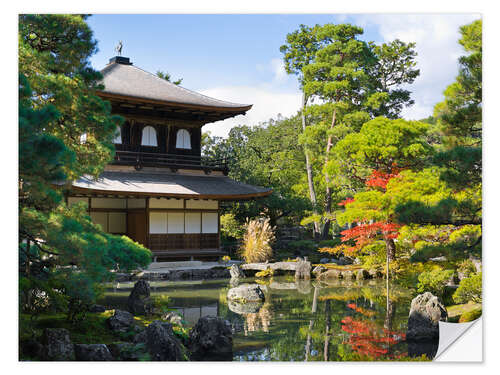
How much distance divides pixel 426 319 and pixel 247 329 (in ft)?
6.77

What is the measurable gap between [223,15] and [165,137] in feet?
25.8

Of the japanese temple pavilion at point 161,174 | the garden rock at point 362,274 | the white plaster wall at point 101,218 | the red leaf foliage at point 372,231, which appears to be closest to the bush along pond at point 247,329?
the red leaf foliage at point 372,231

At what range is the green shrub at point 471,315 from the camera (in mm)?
5070

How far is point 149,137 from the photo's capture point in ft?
43.8

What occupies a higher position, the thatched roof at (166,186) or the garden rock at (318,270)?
the thatched roof at (166,186)

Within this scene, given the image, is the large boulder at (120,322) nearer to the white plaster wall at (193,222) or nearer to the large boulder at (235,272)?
the large boulder at (235,272)

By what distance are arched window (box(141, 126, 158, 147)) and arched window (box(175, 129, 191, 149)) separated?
26.2 inches

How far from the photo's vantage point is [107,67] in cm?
1363

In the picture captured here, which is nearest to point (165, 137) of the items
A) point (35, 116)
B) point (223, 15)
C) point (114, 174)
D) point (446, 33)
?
point (114, 174)

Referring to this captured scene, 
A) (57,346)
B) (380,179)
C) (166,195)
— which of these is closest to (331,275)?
(380,179)

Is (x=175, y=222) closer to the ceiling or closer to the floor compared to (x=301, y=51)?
closer to the floor

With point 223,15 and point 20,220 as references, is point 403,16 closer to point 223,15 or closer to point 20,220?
point 223,15

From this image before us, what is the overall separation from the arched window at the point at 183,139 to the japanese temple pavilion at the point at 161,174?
0.03 meters

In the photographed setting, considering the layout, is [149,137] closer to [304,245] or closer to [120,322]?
[304,245]
